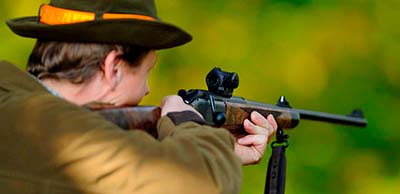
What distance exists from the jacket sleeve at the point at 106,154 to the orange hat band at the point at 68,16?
25cm

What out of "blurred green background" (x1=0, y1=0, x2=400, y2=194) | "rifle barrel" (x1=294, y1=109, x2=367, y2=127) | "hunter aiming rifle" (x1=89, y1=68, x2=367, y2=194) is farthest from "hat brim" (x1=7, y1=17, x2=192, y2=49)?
"blurred green background" (x1=0, y1=0, x2=400, y2=194)

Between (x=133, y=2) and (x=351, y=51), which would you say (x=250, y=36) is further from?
(x=133, y=2)

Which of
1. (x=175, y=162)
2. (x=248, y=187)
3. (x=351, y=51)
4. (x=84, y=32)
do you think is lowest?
(x=248, y=187)

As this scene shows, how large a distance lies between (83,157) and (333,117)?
2126mm

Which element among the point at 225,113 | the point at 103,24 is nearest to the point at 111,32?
the point at 103,24

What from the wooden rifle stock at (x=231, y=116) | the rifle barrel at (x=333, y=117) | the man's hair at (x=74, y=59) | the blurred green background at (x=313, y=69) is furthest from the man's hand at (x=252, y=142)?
the blurred green background at (x=313, y=69)

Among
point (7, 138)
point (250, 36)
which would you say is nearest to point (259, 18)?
point (250, 36)

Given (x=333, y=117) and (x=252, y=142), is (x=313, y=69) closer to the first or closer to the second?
(x=333, y=117)

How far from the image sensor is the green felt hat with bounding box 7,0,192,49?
93.5 inches

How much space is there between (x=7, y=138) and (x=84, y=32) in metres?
0.30

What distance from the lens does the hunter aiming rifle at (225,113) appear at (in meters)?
2.46

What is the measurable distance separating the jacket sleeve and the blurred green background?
9.42 ft

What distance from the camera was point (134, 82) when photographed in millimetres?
2486

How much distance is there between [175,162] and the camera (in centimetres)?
224
